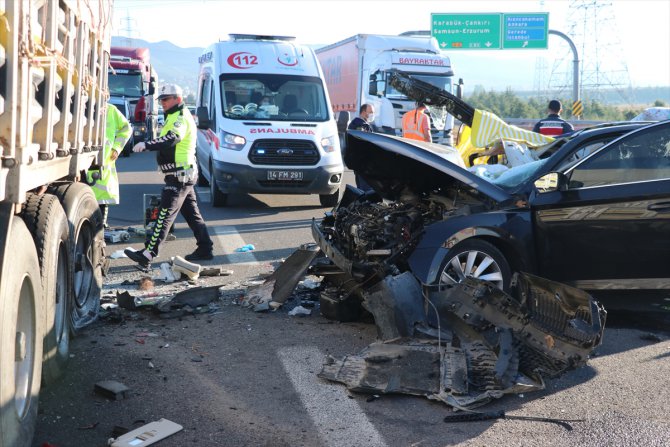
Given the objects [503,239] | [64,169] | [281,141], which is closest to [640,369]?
[503,239]

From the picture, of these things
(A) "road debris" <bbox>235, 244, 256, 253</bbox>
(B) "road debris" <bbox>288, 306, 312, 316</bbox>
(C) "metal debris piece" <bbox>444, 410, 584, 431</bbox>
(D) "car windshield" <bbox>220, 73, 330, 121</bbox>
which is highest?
(D) "car windshield" <bbox>220, 73, 330, 121</bbox>

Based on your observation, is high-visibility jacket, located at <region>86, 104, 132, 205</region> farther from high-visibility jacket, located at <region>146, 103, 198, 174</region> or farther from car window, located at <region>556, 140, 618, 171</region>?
car window, located at <region>556, 140, 618, 171</region>

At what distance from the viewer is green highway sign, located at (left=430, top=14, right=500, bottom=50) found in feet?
134

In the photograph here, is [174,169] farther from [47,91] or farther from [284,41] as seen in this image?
[284,41]

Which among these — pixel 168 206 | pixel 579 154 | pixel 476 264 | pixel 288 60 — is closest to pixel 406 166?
pixel 476 264

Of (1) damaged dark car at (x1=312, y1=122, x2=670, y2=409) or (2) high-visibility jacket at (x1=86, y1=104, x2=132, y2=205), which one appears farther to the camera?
(2) high-visibility jacket at (x1=86, y1=104, x2=132, y2=205)

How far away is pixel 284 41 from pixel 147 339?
9774mm

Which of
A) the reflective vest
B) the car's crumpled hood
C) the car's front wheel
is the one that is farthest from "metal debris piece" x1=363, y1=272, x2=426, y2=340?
the reflective vest

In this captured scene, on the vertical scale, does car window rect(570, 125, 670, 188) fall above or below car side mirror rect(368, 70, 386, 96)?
below

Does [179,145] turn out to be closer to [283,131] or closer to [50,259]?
[50,259]

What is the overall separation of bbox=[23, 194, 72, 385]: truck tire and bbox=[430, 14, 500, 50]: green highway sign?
3730cm

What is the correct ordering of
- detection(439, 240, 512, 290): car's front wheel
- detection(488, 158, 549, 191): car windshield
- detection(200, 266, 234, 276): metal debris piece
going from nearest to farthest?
detection(439, 240, 512, 290): car's front wheel
detection(488, 158, 549, 191): car windshield
detection(200, 266, 234, 276): metal debris piece

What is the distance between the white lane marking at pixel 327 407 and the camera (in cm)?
460

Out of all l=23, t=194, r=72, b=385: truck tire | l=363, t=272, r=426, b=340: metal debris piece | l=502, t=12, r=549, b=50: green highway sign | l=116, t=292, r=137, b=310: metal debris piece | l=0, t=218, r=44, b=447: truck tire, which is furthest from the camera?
l=502, t=12, r=549, b=50: green highway sign
